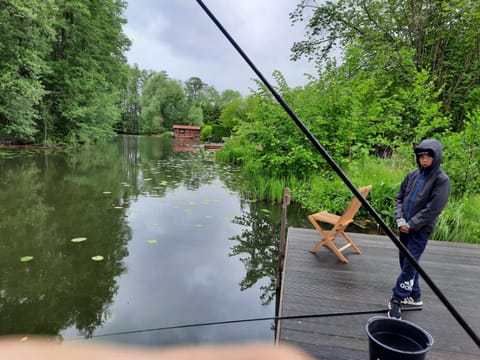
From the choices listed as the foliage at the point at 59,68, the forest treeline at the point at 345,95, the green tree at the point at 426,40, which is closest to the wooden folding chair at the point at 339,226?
the forest treeline at the point at 345,95

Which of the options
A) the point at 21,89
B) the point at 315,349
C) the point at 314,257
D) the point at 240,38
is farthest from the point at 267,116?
the point at 21,89

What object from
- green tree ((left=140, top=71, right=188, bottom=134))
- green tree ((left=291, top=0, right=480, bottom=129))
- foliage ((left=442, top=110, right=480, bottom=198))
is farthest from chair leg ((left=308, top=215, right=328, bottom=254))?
green tree ((left=140, top=71, right=188, bottom=134))

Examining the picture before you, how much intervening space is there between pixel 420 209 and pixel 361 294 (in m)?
1.02

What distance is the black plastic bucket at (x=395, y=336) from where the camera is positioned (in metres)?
1.50

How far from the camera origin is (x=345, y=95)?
7.14 m

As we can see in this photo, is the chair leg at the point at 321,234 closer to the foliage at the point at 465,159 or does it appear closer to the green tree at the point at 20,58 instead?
the foliage at the point at 465,159

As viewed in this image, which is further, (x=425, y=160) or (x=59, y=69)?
(x=59, y=69)

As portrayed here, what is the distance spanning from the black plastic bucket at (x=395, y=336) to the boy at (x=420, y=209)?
82cm

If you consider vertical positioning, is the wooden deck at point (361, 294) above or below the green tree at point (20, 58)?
below

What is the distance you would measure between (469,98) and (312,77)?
594cm

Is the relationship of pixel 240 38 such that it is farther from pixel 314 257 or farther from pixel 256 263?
pixel 256 263

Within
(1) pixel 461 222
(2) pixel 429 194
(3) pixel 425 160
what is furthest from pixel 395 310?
(1) pixel 461 222

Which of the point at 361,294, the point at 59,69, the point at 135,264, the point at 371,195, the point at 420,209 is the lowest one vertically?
the point at 135,264

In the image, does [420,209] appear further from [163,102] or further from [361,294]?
[163,102]
